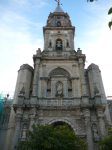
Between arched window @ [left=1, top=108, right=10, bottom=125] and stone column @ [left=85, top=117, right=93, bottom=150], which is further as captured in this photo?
arched window @ [left=1, top=108, right=10, bottom=125]

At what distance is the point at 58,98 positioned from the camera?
17078 mm

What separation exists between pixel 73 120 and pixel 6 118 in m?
9.14

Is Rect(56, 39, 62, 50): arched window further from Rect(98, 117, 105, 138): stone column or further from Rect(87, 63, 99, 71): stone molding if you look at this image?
Rect(98, 117, 105, 138): stone column

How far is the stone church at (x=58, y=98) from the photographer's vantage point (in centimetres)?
1515

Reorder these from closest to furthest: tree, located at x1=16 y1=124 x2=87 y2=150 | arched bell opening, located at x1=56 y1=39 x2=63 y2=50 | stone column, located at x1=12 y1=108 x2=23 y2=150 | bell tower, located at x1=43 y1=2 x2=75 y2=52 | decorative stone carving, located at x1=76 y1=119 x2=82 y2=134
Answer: tree, located at x1=16 y1=124 x2=87 y2=150 → stone column, located at x1=12 y1=108 x2=23 y2=150 → decorative stone carving, located at x1=76 y1=119 x2=82 y2=134 → bell tower, located at x1=43 y1=2 x2=75 y2=52 → arched bell opening, located at x1=56 y1=39 x2=63 y2=50

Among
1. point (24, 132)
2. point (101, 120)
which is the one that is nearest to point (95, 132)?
point (101, 120)

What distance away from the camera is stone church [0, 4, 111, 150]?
49.7 feet

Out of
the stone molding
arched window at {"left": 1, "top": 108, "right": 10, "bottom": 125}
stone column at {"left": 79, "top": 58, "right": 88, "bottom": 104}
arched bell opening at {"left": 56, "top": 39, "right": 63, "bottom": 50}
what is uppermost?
arched bell opening at {"left": 56, "top": 39, "right": 63, "bottom": 50}

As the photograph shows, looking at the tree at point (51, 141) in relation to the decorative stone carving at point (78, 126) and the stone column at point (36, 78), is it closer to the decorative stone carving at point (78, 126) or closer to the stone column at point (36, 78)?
the decorative stone carving at point (78, 126)

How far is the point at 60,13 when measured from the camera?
1211 inches

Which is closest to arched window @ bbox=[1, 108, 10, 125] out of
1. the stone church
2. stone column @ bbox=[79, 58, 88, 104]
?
the stone church

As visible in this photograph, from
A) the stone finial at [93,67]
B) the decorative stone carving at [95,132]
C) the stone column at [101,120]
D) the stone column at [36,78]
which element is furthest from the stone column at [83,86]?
the stone column at [36,78]

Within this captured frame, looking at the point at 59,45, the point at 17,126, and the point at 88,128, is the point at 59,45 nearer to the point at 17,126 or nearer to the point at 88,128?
the point at 88,128

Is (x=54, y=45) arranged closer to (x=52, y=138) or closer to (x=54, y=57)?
(x=54, y=57)
